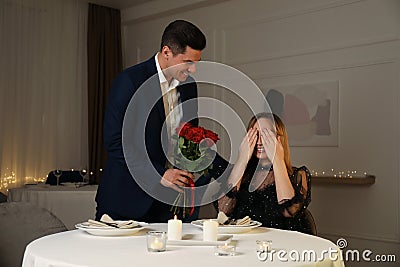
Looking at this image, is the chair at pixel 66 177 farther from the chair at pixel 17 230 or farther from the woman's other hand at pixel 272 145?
the woman's other hand at pixel 272 145

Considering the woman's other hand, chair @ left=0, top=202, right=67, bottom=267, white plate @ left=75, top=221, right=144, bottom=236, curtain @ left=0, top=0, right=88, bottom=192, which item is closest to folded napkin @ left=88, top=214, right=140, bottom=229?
white plate @ left=75, top=221, right=144, bottom=236

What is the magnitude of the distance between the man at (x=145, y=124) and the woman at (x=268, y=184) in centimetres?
44

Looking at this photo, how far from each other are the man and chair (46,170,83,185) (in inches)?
99.6

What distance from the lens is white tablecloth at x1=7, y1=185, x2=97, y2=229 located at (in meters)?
4.43

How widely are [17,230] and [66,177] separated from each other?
2443 millimetres

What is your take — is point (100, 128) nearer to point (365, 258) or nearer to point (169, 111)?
point (365, 258)

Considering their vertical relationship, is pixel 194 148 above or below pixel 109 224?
above

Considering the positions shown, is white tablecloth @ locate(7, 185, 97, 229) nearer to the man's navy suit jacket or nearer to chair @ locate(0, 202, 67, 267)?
chair @ locate(0, 202, 67, 267)

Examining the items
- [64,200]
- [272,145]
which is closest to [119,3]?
[64,200]

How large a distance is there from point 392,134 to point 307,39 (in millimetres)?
1059

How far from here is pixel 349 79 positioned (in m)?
4.17

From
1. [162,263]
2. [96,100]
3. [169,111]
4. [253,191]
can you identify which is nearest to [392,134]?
[253,191]

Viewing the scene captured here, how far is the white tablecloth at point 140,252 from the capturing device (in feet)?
5.37

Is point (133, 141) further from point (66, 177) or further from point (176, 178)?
point (66, 177)
